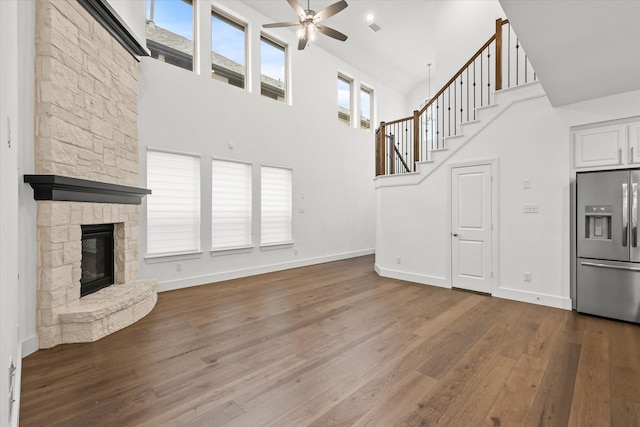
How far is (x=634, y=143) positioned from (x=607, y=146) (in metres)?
0.23

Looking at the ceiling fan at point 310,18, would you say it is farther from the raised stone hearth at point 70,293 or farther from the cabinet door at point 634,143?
the cabinet door at point 634,143

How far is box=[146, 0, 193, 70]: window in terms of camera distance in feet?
16.0

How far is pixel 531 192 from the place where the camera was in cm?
413

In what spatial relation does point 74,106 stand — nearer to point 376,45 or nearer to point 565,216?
point 565,216

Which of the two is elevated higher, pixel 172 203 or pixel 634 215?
pixel 172 203

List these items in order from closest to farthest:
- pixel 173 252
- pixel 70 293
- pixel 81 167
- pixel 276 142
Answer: pixel 70 293 → pixel 81 167 → pixel 173 252 → pixel 276 142

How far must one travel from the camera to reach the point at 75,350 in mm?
2746

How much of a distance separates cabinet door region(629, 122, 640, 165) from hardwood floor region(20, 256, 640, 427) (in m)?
1.94

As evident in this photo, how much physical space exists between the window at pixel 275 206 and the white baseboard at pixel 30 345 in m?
3.72

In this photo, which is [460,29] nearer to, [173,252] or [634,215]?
[634,215]

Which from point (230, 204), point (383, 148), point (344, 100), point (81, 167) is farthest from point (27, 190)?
point (344, 100)

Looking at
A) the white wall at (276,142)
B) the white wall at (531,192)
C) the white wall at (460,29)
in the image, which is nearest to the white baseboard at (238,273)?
the white wall at (276,142)

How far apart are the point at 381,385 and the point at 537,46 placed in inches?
118

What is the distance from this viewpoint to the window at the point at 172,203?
473 cm
